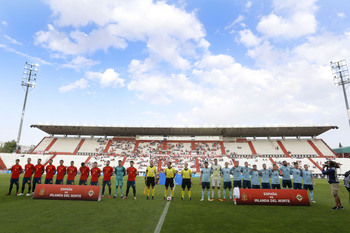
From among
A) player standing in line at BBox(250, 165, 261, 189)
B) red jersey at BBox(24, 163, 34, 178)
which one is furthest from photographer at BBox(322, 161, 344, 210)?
red jersey at BBox(24, 163, 34, 178)

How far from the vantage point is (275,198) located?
343 inches

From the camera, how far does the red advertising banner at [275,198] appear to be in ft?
28.6

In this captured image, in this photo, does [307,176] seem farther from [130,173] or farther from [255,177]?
[130,173]

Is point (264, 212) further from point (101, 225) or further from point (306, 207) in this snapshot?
point (101, 225)

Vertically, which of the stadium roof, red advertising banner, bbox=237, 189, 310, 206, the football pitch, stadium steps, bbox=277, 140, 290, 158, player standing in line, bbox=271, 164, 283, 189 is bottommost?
the football pitch

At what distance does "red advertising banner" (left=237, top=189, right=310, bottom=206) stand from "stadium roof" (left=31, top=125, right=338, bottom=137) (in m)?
42.4

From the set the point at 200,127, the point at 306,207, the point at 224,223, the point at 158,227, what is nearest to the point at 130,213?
the point at 158,227

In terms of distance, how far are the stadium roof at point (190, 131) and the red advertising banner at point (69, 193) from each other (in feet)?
137

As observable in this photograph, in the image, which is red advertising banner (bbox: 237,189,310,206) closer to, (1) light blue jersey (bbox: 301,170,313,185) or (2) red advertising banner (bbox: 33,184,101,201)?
(1) light blue jersey (bbox: 301,170,313,185)

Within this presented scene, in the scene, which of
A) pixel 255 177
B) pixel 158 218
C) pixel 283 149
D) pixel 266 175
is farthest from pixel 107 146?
pixel 158 218

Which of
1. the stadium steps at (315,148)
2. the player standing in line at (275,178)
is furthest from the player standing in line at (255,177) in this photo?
the stadium steps at (315,148)

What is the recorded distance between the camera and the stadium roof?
5091 cm

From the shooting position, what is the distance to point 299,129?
165 feet

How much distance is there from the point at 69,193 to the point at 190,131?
45260 mm
